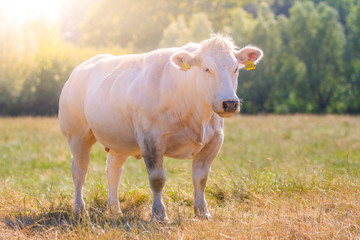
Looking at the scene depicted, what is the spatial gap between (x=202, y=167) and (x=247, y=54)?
50.7 inches

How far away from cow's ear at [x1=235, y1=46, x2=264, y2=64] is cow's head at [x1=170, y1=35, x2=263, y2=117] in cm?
12

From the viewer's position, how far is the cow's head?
4469mm

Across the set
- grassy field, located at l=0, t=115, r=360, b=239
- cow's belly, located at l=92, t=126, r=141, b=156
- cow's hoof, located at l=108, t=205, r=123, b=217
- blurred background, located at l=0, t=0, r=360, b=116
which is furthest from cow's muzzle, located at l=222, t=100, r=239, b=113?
blurred background, located at l=0, t=0, r=360, b=116

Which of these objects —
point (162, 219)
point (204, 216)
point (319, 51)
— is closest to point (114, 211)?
point (162, 219)

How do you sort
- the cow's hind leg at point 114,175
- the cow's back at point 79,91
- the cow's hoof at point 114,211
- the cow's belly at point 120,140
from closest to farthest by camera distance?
the cow's hoof at point 114,211 → the cow's belly at point 120,140 → the cow's hind leg at point 114,175 → the cow's back at point 79,91

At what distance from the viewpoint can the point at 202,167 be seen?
5.27 metres

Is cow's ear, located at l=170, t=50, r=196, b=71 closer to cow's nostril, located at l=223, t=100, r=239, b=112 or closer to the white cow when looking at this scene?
the white cow

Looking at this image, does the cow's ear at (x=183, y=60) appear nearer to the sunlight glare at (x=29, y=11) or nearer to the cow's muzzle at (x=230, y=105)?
the cow's muzzle at (x=230, y=105)

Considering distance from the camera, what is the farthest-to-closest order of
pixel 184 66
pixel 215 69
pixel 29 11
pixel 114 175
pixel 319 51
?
pixel 319 51 → pixel 29 11 → pixel 114 175 → pixel 184 66 → pixel 215 69

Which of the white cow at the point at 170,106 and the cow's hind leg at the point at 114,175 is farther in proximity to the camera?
the cow's hind leg at the point at 114,175

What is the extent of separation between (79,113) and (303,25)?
28.5m

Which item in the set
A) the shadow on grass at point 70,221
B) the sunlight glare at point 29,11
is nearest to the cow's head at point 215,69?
the shadow on grass at point 70,221

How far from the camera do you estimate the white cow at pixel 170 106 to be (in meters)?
4.70

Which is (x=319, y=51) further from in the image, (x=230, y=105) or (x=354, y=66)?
(x=230, y=105)
